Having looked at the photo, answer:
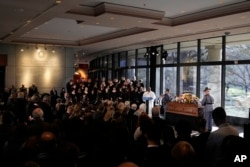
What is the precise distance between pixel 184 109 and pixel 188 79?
3.96 meters

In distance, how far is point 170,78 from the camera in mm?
15438

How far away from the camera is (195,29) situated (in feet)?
36.3

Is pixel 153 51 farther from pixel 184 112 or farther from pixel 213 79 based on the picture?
pixel 184 112

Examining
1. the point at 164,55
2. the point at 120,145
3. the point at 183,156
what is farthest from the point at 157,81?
the point at 183,156

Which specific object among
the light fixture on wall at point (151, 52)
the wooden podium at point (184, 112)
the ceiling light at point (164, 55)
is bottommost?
the wooden podium at point (184, 112)

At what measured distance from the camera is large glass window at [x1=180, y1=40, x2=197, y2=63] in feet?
45.4

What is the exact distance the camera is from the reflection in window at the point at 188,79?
1394 centimetres

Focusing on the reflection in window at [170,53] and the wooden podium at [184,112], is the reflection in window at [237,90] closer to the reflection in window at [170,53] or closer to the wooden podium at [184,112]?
the wooden podium at [184,112]

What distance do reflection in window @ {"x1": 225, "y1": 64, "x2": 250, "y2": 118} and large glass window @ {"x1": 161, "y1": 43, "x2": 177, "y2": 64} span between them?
325 cm

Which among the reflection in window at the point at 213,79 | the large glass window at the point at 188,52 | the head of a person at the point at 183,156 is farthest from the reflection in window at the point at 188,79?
the head of a person at the point at 183,156

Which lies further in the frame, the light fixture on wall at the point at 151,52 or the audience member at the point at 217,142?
the light fixture on wall at the point at 151,52

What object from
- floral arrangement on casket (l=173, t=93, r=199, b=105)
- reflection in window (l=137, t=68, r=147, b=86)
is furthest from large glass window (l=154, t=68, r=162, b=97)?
floral arrangement on casket (l=173, t=93, r=199, b=105)

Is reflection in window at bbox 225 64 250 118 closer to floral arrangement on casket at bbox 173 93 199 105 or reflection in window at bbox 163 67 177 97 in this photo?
floral arrangement on casket at bbox 173 93 199 105

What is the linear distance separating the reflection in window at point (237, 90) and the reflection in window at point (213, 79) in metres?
0.40
